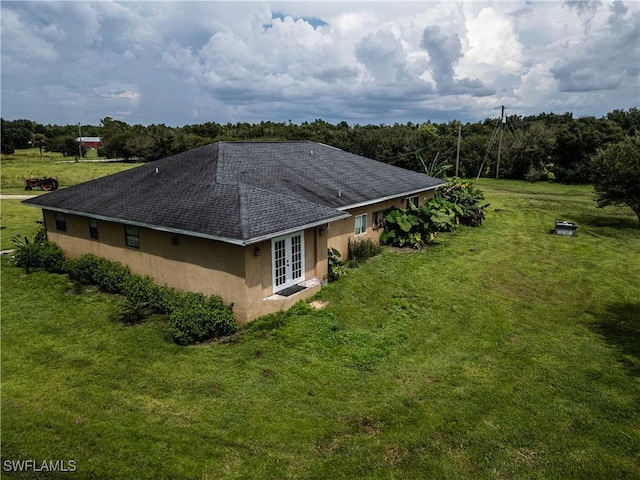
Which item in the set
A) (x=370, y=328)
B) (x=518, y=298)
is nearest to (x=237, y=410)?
(x=370, y=328)

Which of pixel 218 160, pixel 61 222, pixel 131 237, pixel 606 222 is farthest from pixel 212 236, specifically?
pixel 606 222

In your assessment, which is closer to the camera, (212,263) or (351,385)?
(351,385)

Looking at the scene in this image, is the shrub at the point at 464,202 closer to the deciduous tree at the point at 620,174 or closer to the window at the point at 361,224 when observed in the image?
the deciduous tree at the point at 620,174

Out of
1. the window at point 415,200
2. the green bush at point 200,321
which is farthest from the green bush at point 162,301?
the window at point 415,200

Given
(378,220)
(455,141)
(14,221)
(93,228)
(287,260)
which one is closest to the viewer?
(287,260)

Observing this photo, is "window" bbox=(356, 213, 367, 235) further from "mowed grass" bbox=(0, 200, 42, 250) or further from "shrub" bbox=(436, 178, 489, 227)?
"mowed grass" bbox=(0, 200, 42, 250)

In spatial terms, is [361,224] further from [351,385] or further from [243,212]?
[351,385]

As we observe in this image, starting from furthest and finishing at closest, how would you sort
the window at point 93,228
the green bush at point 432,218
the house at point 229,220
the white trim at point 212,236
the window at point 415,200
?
the window at point 415,200, the green bush at point 432,218, the window at point 93,228, the house at point 229,220, the white trim at point 212,236
